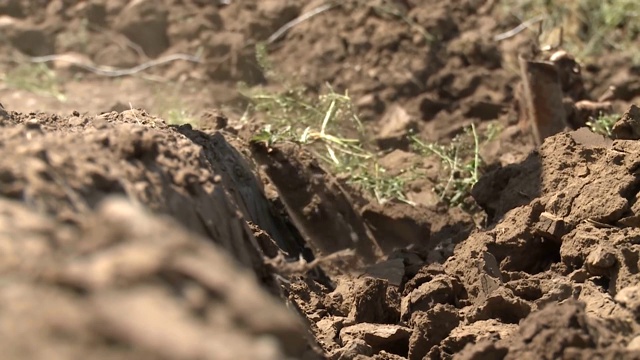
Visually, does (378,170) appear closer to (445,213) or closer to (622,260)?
(445,213)

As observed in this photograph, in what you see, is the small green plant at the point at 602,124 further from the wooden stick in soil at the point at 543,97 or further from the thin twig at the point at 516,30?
the thin twig at the point at 516,30

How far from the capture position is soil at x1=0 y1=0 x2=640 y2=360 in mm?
1391

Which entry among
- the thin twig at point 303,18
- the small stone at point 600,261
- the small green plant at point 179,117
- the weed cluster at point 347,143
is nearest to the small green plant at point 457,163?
the weed cluster at point 347,143

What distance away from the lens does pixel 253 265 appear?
221cm

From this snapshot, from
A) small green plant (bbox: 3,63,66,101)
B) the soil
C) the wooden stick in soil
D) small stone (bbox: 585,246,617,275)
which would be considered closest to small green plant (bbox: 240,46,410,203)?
the soil

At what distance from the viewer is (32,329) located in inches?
51.1

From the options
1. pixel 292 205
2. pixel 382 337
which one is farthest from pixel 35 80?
pixel 382 337

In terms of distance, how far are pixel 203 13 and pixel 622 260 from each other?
15.0ft

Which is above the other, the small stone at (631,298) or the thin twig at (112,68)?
the thin twig at (112,68)

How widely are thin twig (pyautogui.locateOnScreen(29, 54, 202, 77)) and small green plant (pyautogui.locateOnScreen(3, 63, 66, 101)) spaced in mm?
76

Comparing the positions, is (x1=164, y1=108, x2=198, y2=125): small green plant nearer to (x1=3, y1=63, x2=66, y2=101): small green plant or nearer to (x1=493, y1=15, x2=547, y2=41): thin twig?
(x1=3, y1=63, x2=66, y2=101): small green plant

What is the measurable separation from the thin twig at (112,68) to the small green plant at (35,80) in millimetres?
76

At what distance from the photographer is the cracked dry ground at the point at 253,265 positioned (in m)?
1.33

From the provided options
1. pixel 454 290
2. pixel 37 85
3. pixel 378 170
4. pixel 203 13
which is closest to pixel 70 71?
pixel 37 85
